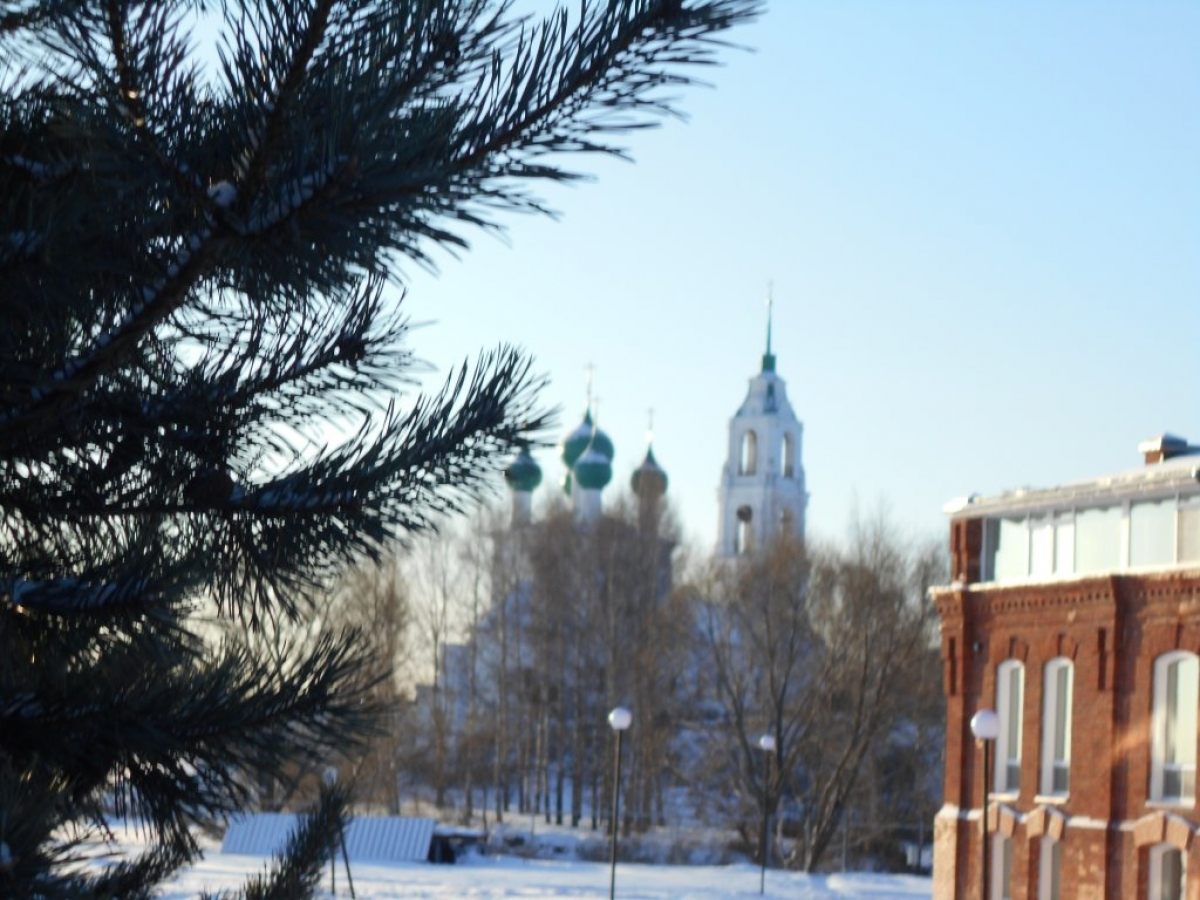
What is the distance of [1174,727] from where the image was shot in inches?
847

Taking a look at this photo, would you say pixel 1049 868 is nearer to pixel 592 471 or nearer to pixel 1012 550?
pixel 1012 550

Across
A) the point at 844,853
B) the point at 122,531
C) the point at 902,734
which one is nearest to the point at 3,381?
the point at 122,531

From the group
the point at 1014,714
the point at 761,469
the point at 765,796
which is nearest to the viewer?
the point at 1014,714

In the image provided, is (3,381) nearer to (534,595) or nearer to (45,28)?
(45,28)

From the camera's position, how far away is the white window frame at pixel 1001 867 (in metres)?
23.8

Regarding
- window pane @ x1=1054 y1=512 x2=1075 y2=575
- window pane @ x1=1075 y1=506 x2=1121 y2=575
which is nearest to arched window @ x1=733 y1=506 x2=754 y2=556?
window pane @ x1=1054 y1=512 x2=1075 y2=575

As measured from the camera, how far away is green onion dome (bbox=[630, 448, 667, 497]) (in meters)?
50.1

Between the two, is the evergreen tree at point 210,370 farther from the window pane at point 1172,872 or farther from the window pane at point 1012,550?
the window pane at point 1012,550

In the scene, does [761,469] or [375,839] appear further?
[761,469]

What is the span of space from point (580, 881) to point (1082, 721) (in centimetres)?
1063

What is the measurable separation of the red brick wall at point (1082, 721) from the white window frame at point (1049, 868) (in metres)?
0.10

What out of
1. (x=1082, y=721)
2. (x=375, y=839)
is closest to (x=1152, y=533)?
(x=1082, y=721)

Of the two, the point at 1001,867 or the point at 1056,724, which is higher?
the point at 1056,724

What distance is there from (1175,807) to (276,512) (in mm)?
20225
